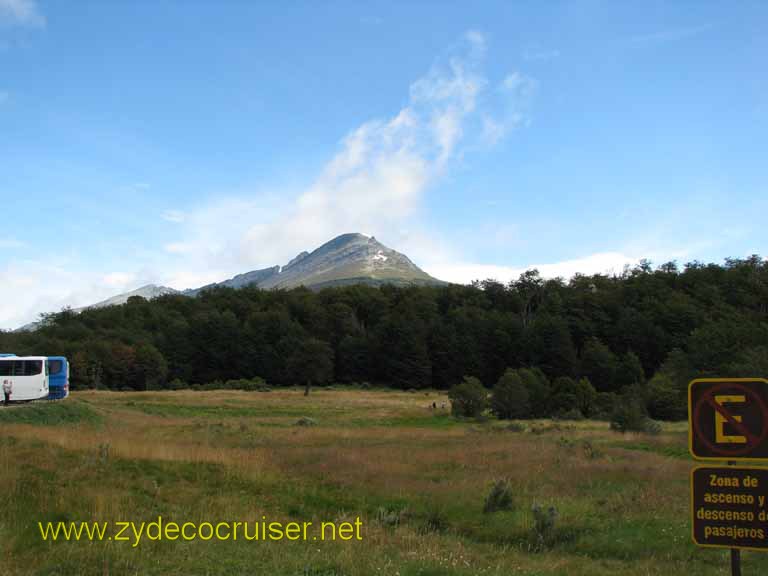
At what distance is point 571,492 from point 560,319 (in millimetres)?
88488

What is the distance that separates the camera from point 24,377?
106 feet

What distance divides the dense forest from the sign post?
7740 cm

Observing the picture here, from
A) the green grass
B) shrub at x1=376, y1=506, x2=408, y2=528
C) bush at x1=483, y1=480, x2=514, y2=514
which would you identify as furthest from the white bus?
bush at x1=483, y1=480, x2=514, y2=514

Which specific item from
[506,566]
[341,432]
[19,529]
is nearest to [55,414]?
[341,432]

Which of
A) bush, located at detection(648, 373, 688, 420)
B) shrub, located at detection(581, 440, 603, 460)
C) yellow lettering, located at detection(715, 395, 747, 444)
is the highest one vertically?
yellow lettering, located at detection(715, 395, 747, 444)

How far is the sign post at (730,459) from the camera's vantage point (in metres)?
5.15

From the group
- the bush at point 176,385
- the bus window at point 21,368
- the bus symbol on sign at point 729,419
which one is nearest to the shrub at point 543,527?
the bus symbol on sign at point 729,419

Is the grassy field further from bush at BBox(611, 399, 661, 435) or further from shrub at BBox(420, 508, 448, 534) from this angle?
bush at BBox(611, 399, 661, 435)

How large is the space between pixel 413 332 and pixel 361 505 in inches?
3684

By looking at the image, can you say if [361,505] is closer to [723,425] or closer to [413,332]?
[723,425]

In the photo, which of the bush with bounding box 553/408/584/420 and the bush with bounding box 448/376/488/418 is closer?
the bush with bounding box 448/376/488/418

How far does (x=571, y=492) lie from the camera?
14.5m

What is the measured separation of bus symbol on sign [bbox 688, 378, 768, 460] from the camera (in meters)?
5.14

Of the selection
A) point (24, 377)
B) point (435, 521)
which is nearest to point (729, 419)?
point (435, 521)
